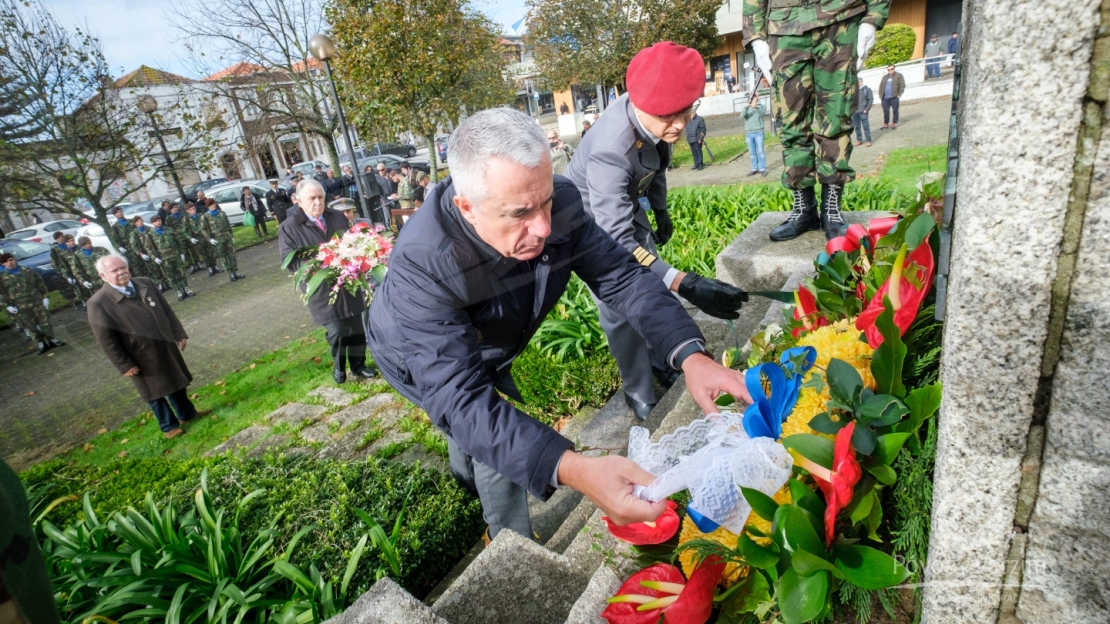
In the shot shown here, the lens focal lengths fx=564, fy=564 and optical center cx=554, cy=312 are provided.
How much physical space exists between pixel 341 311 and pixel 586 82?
1245cm

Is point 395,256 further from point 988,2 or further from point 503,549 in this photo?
point 988,2

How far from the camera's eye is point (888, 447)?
1.09m

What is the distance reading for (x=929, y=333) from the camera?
1446 mm

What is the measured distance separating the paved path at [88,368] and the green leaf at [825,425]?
625cm

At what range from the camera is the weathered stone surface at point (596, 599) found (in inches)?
54.5

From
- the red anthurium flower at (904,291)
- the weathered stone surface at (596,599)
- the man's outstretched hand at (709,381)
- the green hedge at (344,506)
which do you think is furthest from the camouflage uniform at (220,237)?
the red anthurium flower at (904,291)

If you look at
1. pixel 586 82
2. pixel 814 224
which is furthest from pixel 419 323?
pixel 586 82

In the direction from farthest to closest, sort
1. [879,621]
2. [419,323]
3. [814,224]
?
[814,224], [419,323], [879,621]

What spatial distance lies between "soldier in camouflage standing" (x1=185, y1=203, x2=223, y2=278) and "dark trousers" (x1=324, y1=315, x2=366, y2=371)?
7.71 metres

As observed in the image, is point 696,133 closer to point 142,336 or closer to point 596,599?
point 142,336

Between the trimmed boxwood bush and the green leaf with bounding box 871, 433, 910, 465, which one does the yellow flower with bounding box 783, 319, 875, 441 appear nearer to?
the green leaf with bounding box 871, 433, 910, 465

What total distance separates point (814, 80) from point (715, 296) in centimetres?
170

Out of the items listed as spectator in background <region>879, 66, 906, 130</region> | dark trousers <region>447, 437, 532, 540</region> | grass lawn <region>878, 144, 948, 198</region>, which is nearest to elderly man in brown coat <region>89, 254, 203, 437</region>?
dark trousers <region>447, 437, 532, 540</region>

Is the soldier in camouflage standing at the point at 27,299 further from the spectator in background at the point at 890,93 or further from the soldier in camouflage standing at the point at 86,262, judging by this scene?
the spectator in background at the point at 890,93
